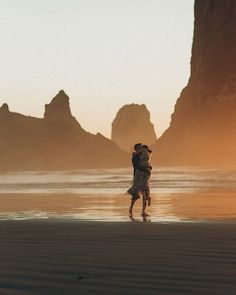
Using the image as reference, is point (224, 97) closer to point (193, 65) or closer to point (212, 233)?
point (193, 65)

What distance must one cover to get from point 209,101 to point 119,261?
15206 centimetres

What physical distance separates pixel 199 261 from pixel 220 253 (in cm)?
69

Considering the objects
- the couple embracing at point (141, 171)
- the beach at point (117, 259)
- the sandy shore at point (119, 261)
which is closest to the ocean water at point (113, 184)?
the couple embracing at point (141, 171)

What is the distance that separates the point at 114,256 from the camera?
24.6 ft

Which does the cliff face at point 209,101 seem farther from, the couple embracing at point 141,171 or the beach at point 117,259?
the beach at point 117,259

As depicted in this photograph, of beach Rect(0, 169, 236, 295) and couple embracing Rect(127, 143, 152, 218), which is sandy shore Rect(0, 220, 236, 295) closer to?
beach Rect(0, 169, 236, 295)

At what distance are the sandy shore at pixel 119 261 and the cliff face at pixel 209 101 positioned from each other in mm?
145063

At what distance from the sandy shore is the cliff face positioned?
145063 mm

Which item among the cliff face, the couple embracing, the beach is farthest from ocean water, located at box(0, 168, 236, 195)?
the cliff face

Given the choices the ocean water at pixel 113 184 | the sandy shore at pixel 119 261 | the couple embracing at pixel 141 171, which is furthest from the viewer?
the ocean water at pixel 113 184

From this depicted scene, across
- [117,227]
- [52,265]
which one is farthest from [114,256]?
[117,227]

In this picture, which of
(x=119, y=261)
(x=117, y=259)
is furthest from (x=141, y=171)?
(x=119, y=261)

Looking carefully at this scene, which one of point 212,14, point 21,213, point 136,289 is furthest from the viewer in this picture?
point 212,14

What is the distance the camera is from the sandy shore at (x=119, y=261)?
5.65 m
